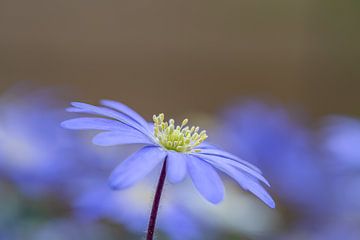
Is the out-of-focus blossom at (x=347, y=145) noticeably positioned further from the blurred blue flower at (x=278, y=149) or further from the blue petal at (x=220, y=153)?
the blue petal at (x=220, y=153)

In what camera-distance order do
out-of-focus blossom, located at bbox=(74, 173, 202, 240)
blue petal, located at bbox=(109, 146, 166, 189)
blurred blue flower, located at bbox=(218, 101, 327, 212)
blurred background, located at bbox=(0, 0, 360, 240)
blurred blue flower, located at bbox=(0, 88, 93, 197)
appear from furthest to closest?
blurred background, located at bbox=(0, 0, 360, 240)
blurred blue flower, located at bbox=(218, 101, 327, 212)
blurred blue flower, located at bbox=(0, 88, 93, 197)
out-of-focus blossom, located at bbox=(74, 173, 202, 240)
blue petal, located at bbox=(109, 146, 166, 189)

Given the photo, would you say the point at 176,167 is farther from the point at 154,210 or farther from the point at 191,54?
the point at 191,54

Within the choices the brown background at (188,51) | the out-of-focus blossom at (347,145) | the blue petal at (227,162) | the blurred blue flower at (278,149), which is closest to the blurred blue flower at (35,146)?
the blurred blue flower at (278,149)

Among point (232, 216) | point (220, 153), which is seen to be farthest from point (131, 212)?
point (220, 153)

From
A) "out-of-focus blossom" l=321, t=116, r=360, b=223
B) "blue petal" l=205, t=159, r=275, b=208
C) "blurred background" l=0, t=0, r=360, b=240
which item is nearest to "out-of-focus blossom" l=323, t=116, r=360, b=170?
"out-of-focus blossom" l=321, t=116, r=360, b=223

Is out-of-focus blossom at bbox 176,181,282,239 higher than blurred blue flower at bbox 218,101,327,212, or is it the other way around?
blurred blue flower at bbox 218,101,327,212

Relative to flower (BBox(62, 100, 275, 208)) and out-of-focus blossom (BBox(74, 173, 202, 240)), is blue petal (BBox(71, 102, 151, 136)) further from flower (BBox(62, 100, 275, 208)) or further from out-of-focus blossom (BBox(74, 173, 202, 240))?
out-of-focus blossom (BBox(74, 173, 202, 240))

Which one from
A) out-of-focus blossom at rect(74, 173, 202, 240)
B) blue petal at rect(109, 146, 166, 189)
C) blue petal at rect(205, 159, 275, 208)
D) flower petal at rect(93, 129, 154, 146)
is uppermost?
out-of-focus blossom at rect(74, 173, 202, 240)
